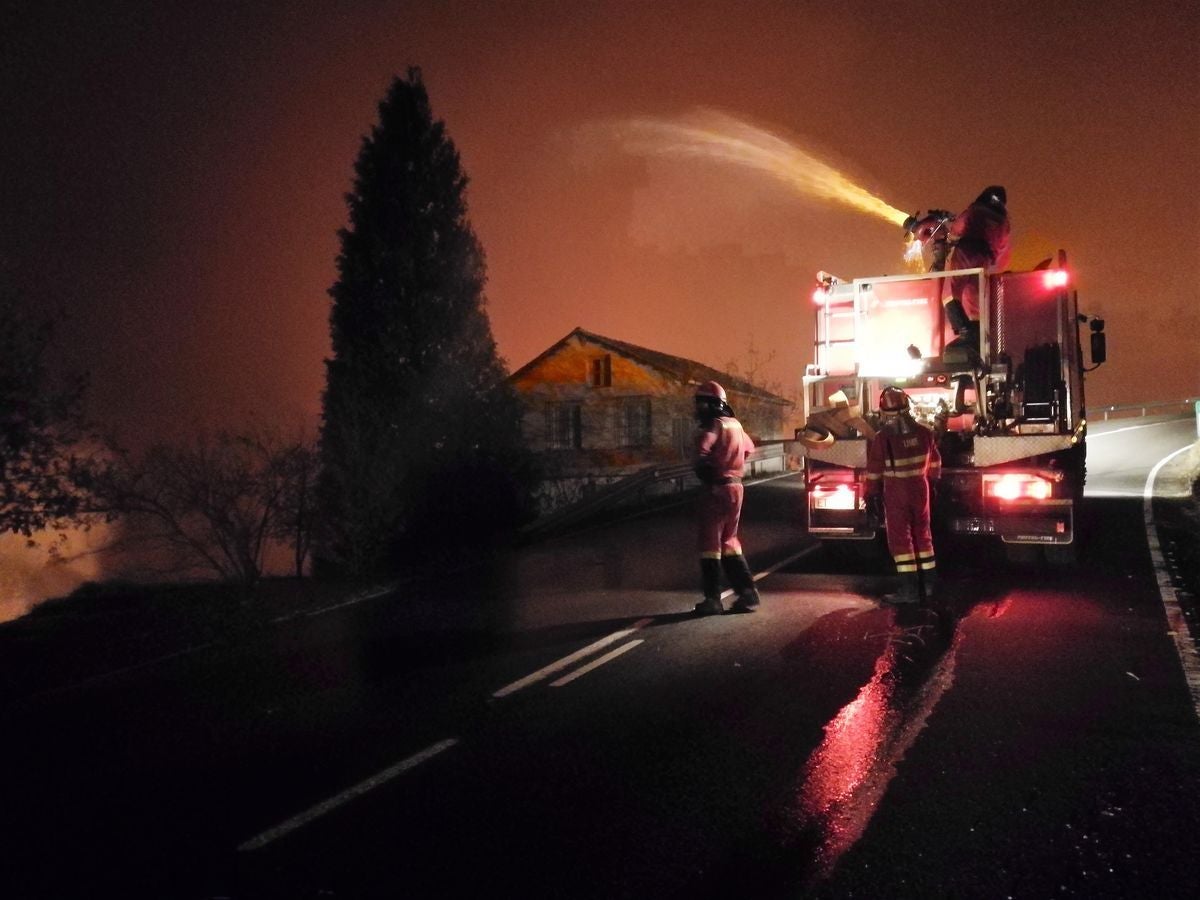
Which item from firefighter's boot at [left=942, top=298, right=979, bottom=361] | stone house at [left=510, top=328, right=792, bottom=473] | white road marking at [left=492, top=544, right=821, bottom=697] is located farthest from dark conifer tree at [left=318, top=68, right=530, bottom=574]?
stone house at [left=510, top=328, right=792, bottom=473]

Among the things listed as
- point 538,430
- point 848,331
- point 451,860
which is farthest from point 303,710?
point 538,430

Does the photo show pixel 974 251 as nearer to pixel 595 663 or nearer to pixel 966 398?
pixel 966 398

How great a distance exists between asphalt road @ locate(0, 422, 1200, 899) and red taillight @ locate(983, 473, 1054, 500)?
1108 millimetres

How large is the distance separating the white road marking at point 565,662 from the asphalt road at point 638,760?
0.03m

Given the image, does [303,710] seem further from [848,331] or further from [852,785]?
[848,331]

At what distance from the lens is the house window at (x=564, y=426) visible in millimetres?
40688

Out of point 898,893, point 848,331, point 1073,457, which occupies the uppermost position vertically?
point 848,331

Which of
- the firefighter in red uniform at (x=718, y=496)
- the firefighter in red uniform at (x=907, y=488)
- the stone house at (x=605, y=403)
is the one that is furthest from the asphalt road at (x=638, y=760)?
the stone house at (x=605, y=403)

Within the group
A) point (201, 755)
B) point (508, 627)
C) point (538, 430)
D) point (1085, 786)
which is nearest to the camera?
point (1085, 786)

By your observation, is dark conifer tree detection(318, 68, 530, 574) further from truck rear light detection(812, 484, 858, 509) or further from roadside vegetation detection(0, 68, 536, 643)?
truck rear light detection(812, 484, 858, 509)

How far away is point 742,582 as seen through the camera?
8.33 meters

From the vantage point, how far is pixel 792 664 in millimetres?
6484

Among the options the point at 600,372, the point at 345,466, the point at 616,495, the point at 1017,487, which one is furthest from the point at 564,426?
the point at 1017,487

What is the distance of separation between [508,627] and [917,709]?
12.3ft
